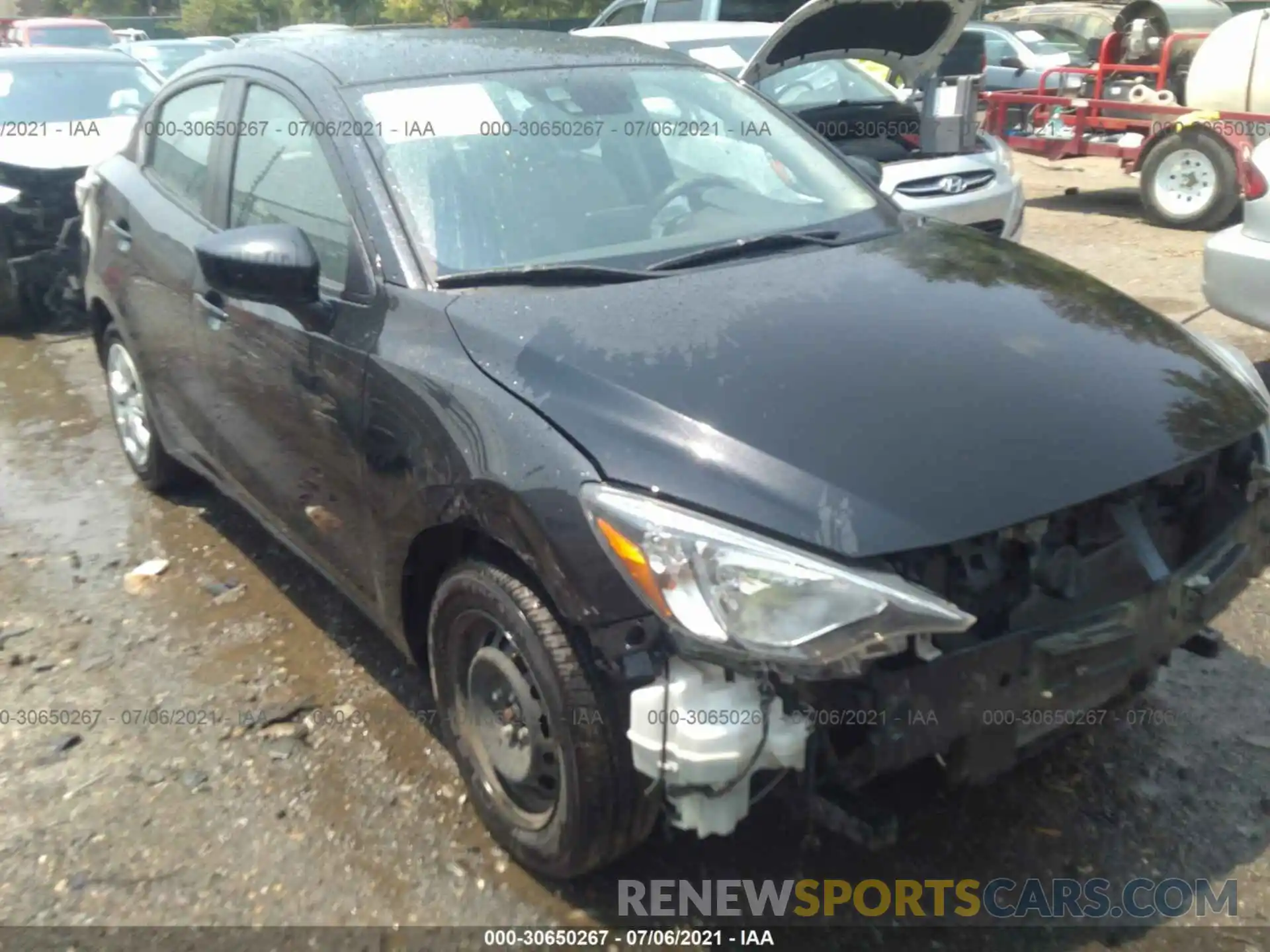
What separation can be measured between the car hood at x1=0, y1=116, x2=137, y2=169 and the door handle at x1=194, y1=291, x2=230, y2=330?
13.6ft

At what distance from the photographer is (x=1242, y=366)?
3.00 meters

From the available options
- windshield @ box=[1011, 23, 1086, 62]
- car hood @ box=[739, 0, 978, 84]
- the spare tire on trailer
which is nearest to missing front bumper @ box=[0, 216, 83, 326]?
car hood @ box=[739, 0, 978, 84]

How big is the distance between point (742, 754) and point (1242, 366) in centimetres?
176

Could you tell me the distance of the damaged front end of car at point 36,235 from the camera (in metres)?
7.40

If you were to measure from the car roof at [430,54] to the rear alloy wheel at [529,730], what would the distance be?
5.15 ft

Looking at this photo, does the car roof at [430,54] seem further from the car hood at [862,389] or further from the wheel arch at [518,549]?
the wheel arch at [518,549]

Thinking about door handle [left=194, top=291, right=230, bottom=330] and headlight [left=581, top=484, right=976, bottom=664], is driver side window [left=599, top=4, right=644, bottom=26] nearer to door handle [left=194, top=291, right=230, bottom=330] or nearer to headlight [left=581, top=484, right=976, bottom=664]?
door handle [left=194, top=291, right=230, bottom=330]

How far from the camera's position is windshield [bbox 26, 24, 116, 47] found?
81.3 ft

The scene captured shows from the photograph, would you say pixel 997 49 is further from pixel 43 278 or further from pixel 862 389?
pixel 862 389

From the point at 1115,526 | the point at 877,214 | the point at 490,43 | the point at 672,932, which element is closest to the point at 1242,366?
the point at 1115,526

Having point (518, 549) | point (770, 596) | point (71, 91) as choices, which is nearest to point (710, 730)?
point (770, 596)

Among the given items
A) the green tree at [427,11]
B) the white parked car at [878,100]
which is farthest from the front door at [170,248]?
the green tree at [427,11]

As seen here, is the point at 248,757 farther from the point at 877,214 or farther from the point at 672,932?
the point at 877,214

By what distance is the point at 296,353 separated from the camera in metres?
3.19
